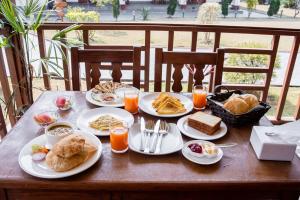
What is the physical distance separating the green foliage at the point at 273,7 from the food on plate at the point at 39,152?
331 cm

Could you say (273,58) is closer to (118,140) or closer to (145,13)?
(145,13)

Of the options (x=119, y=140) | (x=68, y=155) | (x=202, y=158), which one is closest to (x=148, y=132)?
(x=119, y=140)

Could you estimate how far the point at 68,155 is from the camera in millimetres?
1001

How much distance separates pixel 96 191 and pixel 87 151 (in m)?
0.17

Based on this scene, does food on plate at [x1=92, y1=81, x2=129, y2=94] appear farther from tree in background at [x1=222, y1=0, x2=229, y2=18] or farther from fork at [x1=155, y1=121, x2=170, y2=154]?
tree in background at [x1=222, y1=0, x2=229, y2=18]

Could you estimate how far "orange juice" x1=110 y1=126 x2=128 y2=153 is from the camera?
3.62 ft

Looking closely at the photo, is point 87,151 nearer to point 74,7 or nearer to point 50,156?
point 50,156

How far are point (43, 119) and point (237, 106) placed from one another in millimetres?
978

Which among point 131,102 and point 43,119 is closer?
point 43,119

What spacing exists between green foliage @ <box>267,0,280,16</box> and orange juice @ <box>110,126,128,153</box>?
121 inches

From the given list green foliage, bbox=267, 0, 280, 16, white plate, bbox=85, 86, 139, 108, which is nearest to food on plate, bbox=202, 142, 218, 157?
white plate, bbox=85, 86, 139, 108

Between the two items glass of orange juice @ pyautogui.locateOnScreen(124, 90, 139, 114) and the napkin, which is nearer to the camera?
the napkin

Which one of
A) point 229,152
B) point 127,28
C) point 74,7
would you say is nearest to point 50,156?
point 229,152

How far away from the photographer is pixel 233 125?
1331mm
